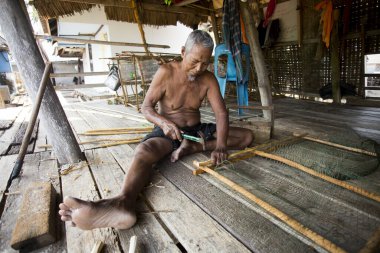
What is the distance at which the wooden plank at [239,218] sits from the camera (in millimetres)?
1136

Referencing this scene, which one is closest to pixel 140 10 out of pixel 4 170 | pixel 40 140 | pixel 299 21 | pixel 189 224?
pixel 40 140

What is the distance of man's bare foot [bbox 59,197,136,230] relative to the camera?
123cm

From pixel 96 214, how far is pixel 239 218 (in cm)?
77

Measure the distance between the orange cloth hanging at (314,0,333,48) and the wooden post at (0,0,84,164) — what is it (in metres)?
5.30

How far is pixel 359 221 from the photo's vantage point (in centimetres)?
130

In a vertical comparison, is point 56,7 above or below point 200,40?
above

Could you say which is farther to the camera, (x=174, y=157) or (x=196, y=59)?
(x=174, y=157)

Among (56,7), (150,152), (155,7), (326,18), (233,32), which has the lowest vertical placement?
(150,152)

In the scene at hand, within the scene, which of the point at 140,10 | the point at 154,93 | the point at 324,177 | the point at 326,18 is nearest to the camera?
the point at 324,177

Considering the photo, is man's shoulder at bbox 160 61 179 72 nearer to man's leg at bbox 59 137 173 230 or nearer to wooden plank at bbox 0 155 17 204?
man's leg at bbox 59 137 173 230

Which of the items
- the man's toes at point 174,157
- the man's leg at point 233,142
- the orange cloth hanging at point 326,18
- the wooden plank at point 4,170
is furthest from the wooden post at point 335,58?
the wooden plank at point 4,170

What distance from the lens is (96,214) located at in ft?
4.09

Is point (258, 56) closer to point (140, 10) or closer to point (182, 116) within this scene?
point (182, 116)

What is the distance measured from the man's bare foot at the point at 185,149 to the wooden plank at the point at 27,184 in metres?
0.98
